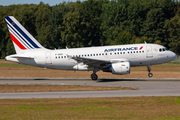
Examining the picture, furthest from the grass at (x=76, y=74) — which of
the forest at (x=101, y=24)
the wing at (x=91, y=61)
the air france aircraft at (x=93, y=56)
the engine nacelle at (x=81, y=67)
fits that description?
the forest at (x=101, y=24)

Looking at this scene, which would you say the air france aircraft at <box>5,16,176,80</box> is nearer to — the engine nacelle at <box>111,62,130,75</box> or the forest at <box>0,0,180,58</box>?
the engine nacelle at <box>111,62,130,75</box>

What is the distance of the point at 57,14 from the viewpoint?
4473 inches

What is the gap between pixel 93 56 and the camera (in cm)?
3831

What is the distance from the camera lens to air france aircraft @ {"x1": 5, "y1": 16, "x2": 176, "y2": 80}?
36.8 m

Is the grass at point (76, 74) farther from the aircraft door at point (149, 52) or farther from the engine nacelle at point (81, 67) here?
the aircraft door at point (149, 52)

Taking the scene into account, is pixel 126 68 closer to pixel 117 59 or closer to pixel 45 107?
pixel 117 59

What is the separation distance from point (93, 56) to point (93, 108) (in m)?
20.5

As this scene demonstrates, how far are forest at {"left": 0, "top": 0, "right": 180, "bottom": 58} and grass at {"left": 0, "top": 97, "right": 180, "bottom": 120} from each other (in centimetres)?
7807

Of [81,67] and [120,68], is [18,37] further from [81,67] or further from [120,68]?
[120,68]

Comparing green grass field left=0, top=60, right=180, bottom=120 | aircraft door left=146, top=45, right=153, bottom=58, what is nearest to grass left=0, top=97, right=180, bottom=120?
green grass field left=0, top=60, right=180, bottom=120

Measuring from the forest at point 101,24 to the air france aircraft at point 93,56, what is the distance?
6010 cm

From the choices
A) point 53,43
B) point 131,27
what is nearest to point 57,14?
point 53,43

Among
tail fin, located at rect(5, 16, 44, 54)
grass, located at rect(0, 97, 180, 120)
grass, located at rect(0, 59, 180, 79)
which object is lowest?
grass, located at rect(0, 97, 180, 120)

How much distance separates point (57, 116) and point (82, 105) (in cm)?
358
